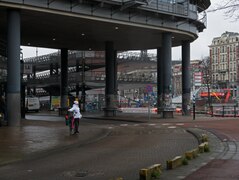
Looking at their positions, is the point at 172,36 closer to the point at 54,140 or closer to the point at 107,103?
the point at 107,103

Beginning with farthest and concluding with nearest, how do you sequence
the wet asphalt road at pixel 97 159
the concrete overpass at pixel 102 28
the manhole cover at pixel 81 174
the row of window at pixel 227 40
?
the row of window at pixel 227 40 < the concrete overpass at pixel 102 28 < the wet asphalt road at pixel 97 159 < the manhole cover at pixel 81 174

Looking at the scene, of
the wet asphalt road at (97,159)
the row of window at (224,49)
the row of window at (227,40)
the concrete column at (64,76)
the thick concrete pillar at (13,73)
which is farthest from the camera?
the row of window at (224,49)

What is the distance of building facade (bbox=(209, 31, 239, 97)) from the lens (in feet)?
442

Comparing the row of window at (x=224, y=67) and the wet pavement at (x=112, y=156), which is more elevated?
the row of window at (x=224, y=67)

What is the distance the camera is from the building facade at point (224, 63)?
135 metres

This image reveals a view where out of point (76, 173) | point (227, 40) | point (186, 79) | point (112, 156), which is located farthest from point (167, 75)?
point (227, 40)

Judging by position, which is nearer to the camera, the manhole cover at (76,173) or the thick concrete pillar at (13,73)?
the manhole cover at (76,173)

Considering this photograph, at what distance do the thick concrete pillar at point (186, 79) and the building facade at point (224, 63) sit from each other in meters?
90.0

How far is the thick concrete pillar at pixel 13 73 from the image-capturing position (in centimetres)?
2716

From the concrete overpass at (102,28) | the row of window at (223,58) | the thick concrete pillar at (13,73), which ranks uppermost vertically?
the row of window at (223,58)

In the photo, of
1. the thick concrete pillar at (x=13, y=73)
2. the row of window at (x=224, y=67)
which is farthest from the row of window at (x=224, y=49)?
the thick concrete pillar at (x=13, y=73)

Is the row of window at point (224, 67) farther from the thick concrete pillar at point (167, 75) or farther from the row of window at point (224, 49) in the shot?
the thick concrete pillar at point (167, 75)

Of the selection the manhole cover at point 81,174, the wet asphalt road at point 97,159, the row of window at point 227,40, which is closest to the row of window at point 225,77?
the row of window at point 227,40

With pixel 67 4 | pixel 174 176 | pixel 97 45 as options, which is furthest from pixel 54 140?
pixel 97 45
